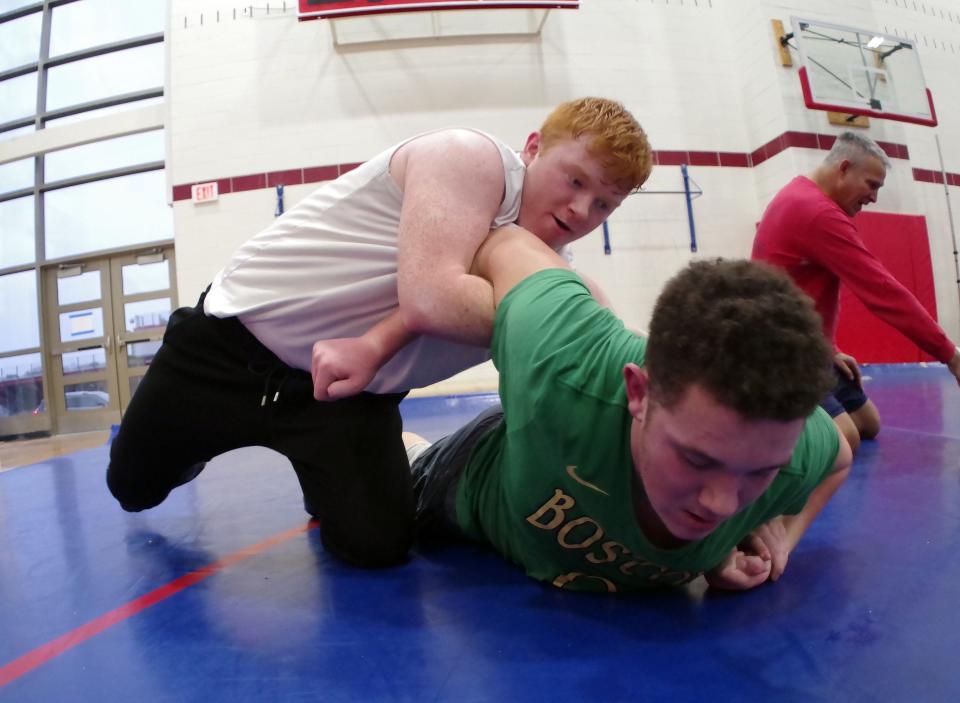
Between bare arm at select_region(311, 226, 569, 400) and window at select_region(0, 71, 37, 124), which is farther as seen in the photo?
window at select_region(0, 71, 37, 124)

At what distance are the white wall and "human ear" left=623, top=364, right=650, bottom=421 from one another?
4.49 metres

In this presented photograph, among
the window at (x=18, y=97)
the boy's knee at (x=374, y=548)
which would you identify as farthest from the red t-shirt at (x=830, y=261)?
the window at (x=18, y=97)

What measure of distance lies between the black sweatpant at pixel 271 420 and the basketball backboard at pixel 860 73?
5.24 meters

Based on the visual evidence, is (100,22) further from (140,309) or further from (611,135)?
(611,135)

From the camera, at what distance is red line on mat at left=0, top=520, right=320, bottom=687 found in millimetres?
863

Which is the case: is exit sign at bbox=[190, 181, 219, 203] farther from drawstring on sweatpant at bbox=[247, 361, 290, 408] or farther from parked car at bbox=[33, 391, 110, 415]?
drawstring on sweatpant at bbox=[247, 361, 290, 408]

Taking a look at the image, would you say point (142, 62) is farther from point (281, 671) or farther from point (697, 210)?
point (281, 671)

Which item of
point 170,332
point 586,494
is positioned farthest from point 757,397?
point 170,332

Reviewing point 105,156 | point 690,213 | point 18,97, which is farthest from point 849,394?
point 18,97

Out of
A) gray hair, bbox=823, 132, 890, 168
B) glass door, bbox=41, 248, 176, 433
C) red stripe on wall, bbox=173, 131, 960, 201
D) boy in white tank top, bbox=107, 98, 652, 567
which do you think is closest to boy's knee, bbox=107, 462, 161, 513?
boy in white tank top, bbox=107, 98, 652, 567

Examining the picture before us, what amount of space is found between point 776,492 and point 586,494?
0.85 ft

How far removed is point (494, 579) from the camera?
1074mm

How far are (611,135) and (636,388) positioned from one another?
0.56 metres

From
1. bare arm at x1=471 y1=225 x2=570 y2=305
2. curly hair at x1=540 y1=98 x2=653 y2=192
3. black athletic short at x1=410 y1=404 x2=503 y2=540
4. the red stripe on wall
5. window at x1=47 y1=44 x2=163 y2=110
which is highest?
window at x1=47 y1=44 x2=163 y2=110
